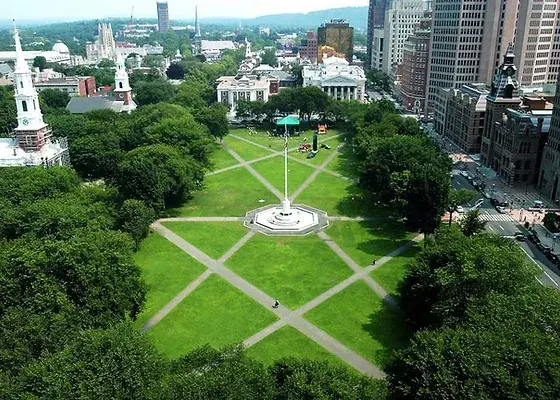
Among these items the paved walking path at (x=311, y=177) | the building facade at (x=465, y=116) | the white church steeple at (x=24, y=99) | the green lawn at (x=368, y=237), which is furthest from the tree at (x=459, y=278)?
→ the building facade at (x=465, y=116)

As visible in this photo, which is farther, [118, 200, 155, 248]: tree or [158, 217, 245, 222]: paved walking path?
[158, 217, 245, 222]: paved walking path

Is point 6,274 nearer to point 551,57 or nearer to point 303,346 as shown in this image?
point 303,346

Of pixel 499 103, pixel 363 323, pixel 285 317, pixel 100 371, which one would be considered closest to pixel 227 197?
pixel 285 317

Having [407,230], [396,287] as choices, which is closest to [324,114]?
[407,230]

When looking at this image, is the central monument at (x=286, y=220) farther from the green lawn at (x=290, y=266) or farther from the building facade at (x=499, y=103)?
the building facade at (x=499, y=103)

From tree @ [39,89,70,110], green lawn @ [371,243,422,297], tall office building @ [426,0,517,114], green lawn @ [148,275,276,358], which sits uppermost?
tall office building @ [426,0,517,114]

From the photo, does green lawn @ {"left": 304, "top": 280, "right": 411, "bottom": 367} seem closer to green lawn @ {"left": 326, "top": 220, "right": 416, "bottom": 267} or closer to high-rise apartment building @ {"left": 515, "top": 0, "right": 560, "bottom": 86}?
green lawn @ {"left": 326, "top": 220, "right": 416, "bottom": 267}

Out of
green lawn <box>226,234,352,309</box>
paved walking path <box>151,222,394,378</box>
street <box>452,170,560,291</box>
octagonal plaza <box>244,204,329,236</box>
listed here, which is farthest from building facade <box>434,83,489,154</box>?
paved walking path <box>151,222,394,378</box>
